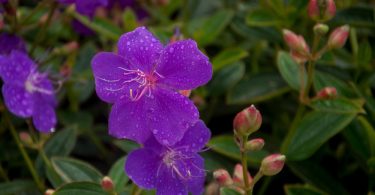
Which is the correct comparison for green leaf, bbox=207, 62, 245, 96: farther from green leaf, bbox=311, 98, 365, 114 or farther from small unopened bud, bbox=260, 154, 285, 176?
small unopened bud, bbox=260, 154, 285, 176

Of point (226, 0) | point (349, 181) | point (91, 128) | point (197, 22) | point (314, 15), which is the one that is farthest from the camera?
point (226, 0)

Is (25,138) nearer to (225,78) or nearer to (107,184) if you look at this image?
(107,184)

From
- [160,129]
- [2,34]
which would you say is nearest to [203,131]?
[160,129]

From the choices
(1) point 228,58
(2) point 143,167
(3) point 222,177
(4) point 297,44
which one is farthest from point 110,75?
(1) point 228,58

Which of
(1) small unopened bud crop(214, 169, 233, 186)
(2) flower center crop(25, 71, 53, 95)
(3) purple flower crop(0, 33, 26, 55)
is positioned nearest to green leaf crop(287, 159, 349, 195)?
(1) small unopened bud crop(214, 169, 233, 186)

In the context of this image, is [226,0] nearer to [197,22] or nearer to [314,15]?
[197,22]

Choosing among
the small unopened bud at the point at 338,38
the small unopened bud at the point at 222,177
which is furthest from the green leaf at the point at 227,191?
the small unopened bud at the point at 338,38

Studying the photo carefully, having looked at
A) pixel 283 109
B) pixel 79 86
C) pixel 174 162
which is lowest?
pixel 283 109
